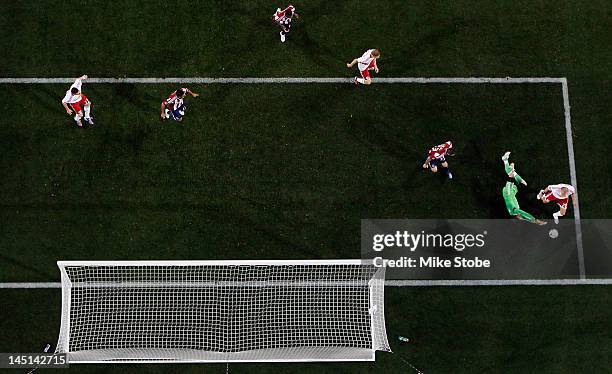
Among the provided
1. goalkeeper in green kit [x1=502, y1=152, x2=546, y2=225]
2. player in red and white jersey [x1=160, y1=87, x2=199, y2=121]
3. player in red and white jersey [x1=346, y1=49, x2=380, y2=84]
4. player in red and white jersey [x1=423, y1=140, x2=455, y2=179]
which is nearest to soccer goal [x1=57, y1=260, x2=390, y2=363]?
player in red and white jersey [x1=423, y1=140, x2=455, y2=179]

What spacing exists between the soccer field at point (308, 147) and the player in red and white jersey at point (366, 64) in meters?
0.25

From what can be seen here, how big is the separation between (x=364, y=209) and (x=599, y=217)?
5224mm

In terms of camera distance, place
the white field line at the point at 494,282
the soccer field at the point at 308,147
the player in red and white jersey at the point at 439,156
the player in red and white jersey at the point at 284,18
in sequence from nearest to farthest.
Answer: the soccer field at the point at 308,147 < the player in red and white jersey at the point at 439,156 < the white field line at the point at 494,282 < the player in red and white jersey at the point at 284,18

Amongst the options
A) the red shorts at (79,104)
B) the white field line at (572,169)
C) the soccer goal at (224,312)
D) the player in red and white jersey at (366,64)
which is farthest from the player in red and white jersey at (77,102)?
the white field line at (572,169)

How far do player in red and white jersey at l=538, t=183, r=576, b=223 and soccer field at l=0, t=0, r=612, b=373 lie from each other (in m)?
0.46

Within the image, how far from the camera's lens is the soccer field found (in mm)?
14219

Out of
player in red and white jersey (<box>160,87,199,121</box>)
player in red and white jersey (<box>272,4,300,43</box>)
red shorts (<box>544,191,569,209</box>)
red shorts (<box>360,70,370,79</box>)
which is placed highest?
player in red and white jersey (<box>272,4,300,43</box>)

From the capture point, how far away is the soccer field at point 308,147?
14219 millimetres

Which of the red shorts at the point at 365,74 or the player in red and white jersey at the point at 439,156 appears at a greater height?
the red shorts at the point at 365,74

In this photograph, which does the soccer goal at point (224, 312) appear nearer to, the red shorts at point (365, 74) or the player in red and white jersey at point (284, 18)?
the red shorts at point (365, 74)

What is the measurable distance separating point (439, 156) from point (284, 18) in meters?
4.65

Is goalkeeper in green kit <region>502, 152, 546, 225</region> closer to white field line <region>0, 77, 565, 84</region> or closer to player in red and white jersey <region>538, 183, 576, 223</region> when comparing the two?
player in red and white jersey <region>538, 183, 576, 223</region>

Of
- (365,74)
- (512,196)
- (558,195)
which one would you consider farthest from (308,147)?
(558,195)

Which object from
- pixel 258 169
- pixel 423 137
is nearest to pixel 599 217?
pixel 423 137
